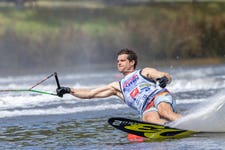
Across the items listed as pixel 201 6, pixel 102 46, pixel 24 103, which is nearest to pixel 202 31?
pixel 201 6

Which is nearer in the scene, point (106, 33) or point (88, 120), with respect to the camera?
point (88, 120)

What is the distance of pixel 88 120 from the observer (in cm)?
1703

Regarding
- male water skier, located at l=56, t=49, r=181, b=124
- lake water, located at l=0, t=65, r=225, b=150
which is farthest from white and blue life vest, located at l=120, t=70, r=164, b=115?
lake water, located at l=0, t=65, r=225, b=150

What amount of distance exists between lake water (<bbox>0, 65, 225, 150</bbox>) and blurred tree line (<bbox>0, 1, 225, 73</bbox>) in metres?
19.6

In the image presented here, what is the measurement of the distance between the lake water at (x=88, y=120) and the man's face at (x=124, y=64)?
99cm

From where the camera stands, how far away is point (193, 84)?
25.3 meters

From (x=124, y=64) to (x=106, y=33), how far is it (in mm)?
33960

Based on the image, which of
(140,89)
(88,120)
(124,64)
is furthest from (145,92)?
(88,120)

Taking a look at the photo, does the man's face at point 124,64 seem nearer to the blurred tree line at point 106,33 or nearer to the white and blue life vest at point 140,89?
the white and blue life vest at point 140,89

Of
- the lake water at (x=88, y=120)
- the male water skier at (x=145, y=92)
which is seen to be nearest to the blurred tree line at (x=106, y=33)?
the lake water at (x=88, y=120)

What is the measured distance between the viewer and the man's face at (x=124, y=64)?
13789mm

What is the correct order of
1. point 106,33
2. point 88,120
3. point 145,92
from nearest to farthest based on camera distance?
point 145,92
point 88,120
point 106,33

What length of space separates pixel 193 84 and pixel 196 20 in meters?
25.8

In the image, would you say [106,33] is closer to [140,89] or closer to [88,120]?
[88,120]
